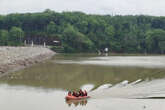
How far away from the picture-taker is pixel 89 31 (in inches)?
4870

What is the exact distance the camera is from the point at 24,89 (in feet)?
89.2

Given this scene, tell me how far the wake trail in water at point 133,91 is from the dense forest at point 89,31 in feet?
259

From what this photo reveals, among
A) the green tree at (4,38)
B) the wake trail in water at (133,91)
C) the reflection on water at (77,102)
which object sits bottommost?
the reflection on water at (77,102)

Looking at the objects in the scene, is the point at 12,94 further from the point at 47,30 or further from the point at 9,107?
the point at 47,30

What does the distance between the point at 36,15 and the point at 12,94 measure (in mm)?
107035

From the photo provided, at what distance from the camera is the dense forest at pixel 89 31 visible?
359 feet

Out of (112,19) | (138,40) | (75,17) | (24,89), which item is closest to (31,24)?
A: (75,17)

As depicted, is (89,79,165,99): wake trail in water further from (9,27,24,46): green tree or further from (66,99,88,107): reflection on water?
(9,27,24,46): green tree

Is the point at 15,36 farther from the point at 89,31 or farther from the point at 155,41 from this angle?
the point at 155,41

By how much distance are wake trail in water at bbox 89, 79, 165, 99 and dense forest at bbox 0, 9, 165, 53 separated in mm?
79042

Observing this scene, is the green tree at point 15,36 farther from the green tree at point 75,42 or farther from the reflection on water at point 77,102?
the reflection on water at point 77,102

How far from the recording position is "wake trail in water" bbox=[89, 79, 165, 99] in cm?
2342

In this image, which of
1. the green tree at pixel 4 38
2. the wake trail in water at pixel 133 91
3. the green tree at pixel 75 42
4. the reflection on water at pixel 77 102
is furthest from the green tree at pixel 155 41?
the reflection on water at pixel 77 102

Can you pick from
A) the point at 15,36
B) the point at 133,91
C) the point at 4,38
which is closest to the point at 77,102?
the point at 133,91
